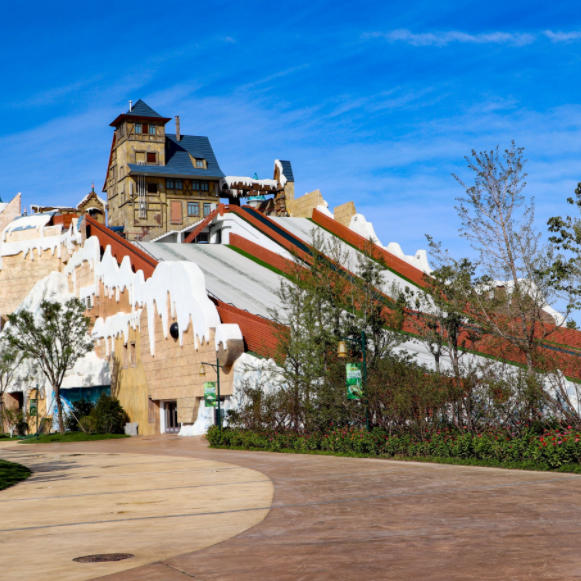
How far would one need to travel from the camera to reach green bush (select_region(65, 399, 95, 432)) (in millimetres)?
40375

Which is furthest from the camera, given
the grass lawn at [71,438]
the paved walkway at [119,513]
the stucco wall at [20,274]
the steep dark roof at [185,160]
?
the steep dark roof at [185,160]

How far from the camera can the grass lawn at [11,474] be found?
623 inches

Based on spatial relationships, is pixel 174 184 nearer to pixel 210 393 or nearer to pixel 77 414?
pixel 77 414

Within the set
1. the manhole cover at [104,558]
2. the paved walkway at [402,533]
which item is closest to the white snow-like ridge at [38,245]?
the paved walkway at [402,533]

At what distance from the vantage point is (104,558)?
7.34 m

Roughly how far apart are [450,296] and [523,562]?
557 inches

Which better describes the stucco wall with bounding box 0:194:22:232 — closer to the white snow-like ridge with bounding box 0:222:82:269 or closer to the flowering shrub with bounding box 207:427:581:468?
the white snow-like ridge with bounding box 0:222:82:269

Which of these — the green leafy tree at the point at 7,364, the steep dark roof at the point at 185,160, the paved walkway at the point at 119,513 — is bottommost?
the paved walkway at the point at 119,513

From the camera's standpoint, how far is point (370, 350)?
22750mm

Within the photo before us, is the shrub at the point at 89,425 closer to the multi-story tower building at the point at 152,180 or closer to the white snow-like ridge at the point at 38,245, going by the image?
the white snow-like ridge at the point at 38,245

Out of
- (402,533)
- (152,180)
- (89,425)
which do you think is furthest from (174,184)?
(402,533)

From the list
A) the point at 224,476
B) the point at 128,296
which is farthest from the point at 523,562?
the point at 128,296

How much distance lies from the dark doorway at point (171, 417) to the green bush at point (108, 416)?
307 centimetres

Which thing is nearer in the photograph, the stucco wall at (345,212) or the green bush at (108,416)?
the green bush at (108,416)
